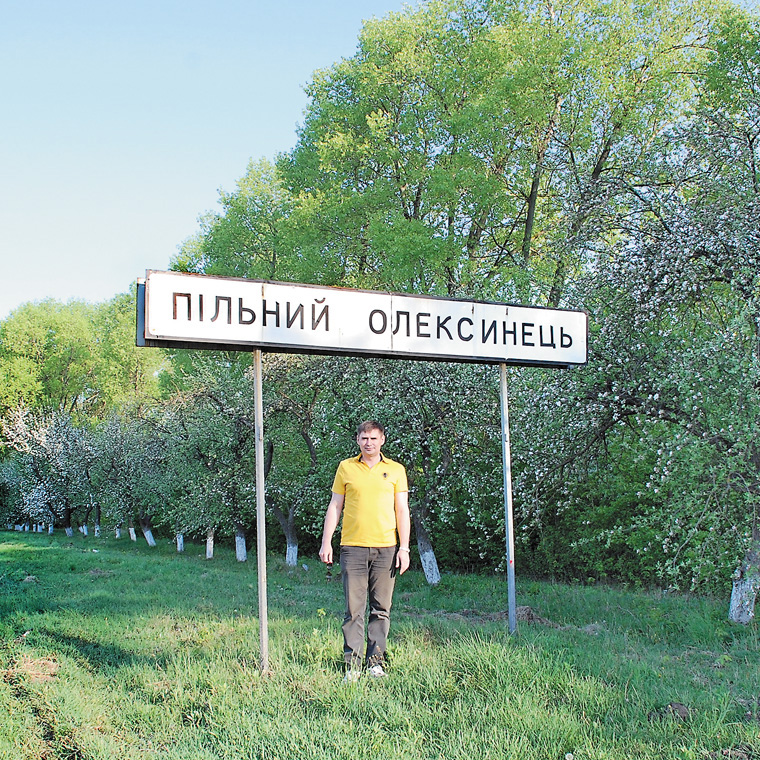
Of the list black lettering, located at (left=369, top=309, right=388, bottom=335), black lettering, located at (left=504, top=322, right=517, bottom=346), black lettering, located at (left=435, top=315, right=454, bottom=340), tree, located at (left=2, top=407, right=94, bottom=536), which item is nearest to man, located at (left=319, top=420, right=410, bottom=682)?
black lettering, located at (left=369, top=309, right=388, bottom=335)

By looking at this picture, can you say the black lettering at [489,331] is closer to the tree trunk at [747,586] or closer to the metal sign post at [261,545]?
the metal sign post at [261,545]

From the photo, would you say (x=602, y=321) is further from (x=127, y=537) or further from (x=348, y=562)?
(x=127, y=537)

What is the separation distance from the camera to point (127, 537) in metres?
40.3

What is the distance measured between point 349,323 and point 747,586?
265 inches

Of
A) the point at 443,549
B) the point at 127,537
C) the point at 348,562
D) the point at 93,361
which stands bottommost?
the point at 127,537

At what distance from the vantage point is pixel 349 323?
6109 millimetres

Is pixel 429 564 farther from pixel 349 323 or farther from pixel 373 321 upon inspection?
pixel 349 323

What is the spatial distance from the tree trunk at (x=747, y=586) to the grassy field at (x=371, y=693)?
81cm

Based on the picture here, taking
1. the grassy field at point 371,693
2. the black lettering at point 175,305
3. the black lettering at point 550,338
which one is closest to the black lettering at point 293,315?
the black lettering at point 175,305

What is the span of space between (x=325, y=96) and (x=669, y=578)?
1834 centimetres

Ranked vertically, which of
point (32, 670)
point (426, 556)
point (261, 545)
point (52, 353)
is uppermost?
point (52, 353)

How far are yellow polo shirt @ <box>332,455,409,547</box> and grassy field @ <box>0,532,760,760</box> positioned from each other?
0.97 metres

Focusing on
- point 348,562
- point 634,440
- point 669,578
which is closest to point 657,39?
point 634,440

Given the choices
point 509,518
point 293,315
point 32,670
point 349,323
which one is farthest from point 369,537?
point 32,670
